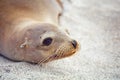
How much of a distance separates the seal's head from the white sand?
3.0 inches

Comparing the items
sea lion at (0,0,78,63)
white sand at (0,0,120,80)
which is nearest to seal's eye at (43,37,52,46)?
sea lion at (0,0,78,63)

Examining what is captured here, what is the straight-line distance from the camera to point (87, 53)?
2.38 meters

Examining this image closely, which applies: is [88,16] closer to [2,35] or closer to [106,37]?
[106,37]

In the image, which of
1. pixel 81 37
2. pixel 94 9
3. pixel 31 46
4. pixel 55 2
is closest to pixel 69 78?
pixel 31 46

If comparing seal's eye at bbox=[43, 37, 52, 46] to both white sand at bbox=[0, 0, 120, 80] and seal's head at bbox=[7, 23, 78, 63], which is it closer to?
seal's head at bbox=[7, 23, 78, 63]

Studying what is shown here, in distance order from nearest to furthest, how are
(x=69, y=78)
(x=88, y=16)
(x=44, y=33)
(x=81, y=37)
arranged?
(x=69, y=78)
(x=44, y=33)
(x=81, y=37)
(x=88, y=16)

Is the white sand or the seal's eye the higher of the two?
the seal's eye

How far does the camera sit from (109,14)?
3463 mm

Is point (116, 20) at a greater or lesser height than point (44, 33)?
lesser

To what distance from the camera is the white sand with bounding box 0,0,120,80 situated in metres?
1.91

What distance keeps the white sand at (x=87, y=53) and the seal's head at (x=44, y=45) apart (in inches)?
3.0

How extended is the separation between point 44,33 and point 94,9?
5.55ft

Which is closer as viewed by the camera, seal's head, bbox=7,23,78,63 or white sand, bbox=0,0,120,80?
white sand, bbox=0,0,120,80

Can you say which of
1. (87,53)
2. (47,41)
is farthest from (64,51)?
(87,53)
